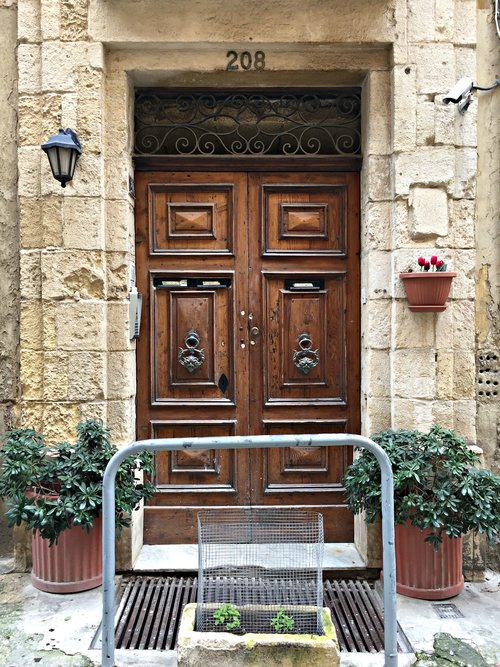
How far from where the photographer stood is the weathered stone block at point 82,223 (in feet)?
13.1

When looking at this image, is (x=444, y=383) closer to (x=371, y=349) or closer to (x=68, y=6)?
(x=371, y=349)

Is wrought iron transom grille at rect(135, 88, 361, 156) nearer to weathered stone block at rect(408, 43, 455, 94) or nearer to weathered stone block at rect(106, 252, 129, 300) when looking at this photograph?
weathered stone block at rect(408, 43, 455, 94)

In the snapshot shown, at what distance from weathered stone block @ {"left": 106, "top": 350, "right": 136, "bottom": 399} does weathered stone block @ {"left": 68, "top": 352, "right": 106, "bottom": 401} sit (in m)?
0.11

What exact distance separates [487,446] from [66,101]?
3.82 meters

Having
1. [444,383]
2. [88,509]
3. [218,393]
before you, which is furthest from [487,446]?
[88,509]

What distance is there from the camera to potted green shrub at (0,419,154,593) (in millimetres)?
3498

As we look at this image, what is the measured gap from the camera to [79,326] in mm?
3994

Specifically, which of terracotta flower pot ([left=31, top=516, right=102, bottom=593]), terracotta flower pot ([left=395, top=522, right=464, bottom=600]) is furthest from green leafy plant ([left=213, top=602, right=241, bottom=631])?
terracotta flower pot ([left=395, top=522, right=464, bottom=600])

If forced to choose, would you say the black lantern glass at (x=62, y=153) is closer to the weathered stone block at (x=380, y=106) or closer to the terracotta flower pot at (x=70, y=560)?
the weathered stone block at (x=380, y=106)

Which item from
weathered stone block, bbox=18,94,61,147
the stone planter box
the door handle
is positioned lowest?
the stone planter box

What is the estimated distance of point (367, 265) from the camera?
4.20 m

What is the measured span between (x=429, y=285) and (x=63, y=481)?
2654 mm

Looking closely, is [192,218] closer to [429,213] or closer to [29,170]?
[29,170]

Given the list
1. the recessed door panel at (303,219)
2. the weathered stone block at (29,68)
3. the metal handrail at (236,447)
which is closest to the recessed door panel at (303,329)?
the recessed door panel at (303,219)
